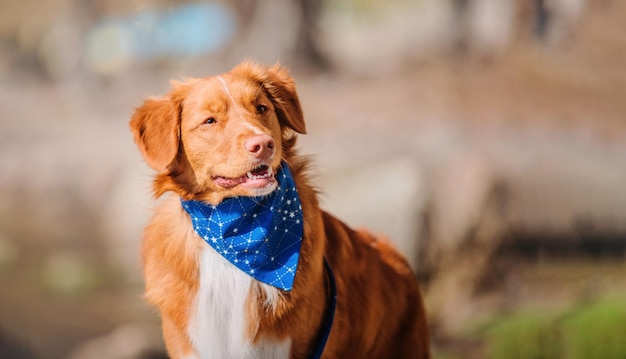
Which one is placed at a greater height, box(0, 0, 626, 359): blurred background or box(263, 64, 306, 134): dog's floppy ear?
box(263, 64, 306, 134): dog's floppy ear

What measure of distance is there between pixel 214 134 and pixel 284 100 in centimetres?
35

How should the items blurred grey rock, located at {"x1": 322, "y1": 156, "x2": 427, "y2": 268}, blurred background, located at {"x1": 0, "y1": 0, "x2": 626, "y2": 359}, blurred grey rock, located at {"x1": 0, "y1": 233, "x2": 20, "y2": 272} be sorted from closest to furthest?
blurred grey rock, located at {"x1": 322, "y1": 156, "x2": 427, "y2": 268} < blurred background, located at {"x1": 0, "y1": 0, "x2": 626, "y2": 359} < blurred grey rock, located at {"x1": 0, "y1": 233, "x2": 20, "y2": 272}

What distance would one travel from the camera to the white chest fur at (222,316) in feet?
8.59

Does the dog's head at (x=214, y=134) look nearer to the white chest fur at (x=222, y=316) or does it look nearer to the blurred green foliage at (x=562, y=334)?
the white chest fur at (x=222, y=316)

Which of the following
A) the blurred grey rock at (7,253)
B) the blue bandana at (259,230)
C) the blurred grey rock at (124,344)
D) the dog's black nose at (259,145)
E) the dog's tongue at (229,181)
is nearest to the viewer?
the dog's black nose at (259,145)

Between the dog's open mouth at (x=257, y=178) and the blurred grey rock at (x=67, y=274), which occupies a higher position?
the dog's open mouth at (x=257, y=178)

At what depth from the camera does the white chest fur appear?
8.59 ft

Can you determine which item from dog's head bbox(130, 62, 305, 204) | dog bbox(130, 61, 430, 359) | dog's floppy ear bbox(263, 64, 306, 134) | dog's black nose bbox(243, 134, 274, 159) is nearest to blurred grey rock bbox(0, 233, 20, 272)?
dog bbox(130, 61, 430, 359)

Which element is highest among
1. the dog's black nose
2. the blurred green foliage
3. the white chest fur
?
the dog's black nose

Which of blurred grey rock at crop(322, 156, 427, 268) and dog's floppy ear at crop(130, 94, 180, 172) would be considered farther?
blurred grey rock at crop(322, 156, 427, 268)

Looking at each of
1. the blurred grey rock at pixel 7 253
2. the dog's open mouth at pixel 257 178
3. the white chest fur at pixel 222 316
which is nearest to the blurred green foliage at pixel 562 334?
the white chest fur at pixel 222 316

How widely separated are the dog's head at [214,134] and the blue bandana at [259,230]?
0.06m

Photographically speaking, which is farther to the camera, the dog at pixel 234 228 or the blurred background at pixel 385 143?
the blurred background at pixel 385 143

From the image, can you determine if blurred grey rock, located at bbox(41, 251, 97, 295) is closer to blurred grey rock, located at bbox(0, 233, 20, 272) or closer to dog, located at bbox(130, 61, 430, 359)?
blurred grey rock, located at bbox(0, 233, 20, 272)
